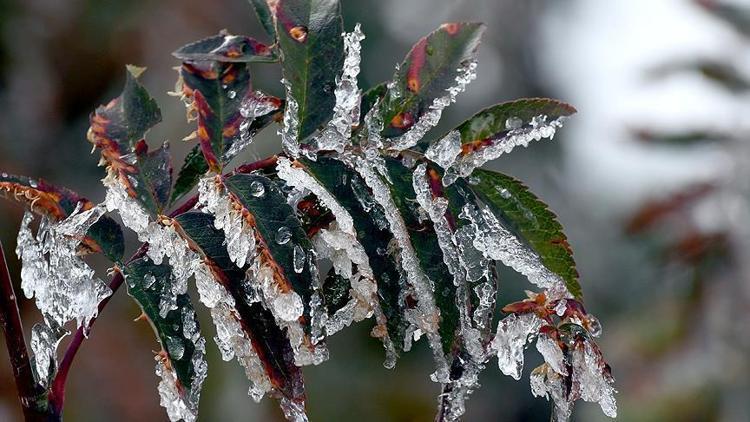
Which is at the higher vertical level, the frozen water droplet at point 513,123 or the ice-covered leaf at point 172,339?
the frozen water droplet at point 513,123

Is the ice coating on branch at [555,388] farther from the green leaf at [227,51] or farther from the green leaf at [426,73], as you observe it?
the green leaf at [227,51]

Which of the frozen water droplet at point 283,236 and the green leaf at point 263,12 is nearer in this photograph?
the frozen water droplet at point 283,236

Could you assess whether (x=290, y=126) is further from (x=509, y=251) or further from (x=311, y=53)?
(x=509, y=251)

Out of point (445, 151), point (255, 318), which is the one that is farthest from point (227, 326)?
point (445, 151)

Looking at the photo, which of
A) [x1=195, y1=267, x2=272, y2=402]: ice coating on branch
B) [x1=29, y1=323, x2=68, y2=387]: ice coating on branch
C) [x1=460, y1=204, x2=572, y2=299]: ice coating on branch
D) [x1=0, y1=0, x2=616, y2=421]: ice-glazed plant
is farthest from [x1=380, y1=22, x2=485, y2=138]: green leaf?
[x1=29, y1=323, x2=68, y2=387]: ice coating on branch

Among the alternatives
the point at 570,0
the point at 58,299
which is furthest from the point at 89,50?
the point at 58,299

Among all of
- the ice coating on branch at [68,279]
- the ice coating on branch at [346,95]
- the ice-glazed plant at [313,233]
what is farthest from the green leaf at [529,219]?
the ice coating on branch at [68,279]

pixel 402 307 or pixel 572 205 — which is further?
pixel 572 205

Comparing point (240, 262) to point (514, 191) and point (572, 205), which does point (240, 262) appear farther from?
point (572, 205)
